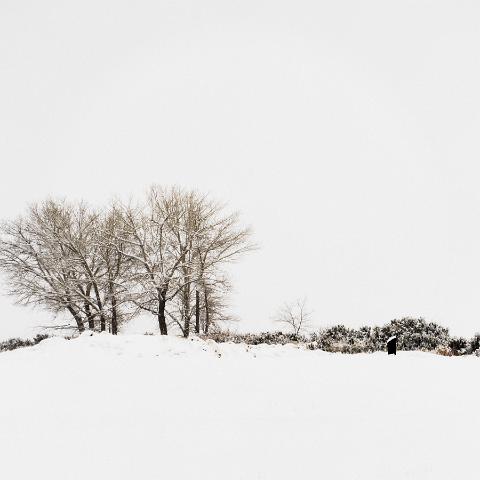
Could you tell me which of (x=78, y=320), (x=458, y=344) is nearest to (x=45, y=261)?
(x=78, y=320)

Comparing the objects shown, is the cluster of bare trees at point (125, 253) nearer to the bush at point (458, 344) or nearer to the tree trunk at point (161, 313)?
the tree trunk at point (161, 313)

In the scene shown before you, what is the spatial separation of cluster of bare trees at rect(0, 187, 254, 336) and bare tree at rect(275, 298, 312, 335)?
550 inches

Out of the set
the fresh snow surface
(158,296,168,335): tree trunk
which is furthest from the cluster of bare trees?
the fresh snow surface

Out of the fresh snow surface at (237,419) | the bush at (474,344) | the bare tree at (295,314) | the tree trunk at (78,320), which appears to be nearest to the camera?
the fresh snow surface at (237,419)

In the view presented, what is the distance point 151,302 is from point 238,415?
17927mm

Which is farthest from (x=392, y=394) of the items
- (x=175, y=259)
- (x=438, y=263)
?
(x=438, y=263)

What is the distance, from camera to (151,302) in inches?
966

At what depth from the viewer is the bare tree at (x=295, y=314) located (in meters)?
41.4

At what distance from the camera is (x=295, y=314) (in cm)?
4175

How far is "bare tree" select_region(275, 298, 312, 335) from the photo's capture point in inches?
1630

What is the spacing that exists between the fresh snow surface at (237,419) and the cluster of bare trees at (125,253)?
1198cm

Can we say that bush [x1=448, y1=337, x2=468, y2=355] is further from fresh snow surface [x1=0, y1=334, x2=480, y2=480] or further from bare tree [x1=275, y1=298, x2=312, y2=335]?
bare tree [x1=275, y1=298, x2=312, y2=335]

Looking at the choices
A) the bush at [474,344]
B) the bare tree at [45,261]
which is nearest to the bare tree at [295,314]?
the bare tree at [45,261]

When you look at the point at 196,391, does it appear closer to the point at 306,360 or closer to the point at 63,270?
the point at 306,360
